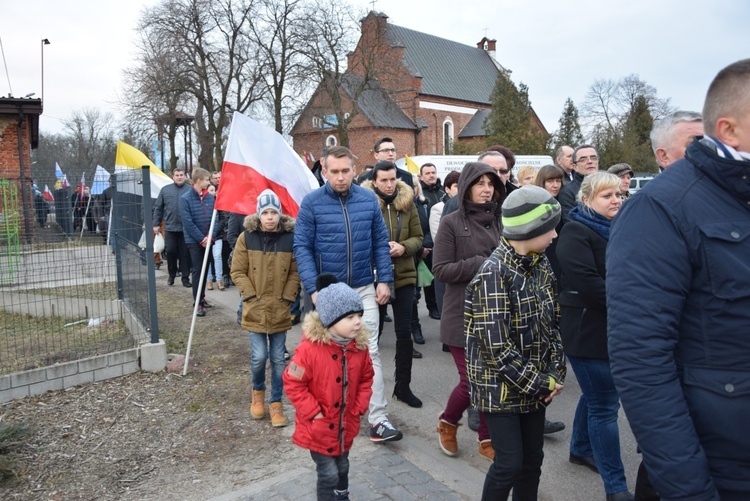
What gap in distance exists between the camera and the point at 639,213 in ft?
6.08

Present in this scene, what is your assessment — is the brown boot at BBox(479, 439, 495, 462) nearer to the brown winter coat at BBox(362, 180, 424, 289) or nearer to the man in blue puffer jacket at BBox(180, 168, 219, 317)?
the brown winter coat at BBox(362, 180, 424, 289)

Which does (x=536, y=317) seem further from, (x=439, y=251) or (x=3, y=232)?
(x=3, y=232)

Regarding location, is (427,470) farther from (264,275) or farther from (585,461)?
(264,275)

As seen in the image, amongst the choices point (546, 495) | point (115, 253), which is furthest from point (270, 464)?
point (115, 253)

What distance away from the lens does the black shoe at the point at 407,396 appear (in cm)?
514

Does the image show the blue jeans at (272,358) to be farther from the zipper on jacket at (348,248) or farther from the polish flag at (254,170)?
the polish flag at (254,170)

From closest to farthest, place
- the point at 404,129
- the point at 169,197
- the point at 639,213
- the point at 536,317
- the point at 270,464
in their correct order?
the point at 639,213, the point at 536,317, the point at 270,464, the point at 169,197, the point at 404,129

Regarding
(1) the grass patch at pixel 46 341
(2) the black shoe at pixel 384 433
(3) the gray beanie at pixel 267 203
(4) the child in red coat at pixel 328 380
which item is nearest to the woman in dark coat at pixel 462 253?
(2) the black shoe at pixel 384 433

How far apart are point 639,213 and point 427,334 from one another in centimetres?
593

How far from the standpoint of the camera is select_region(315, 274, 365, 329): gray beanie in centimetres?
317

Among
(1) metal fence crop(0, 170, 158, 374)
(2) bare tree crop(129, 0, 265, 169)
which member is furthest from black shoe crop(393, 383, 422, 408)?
(2) bare tree crop(129, 0, 265, 169)

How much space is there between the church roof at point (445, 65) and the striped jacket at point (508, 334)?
2125 inches

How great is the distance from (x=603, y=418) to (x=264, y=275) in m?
2.72

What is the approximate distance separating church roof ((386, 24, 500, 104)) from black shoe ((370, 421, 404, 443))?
53132mm
